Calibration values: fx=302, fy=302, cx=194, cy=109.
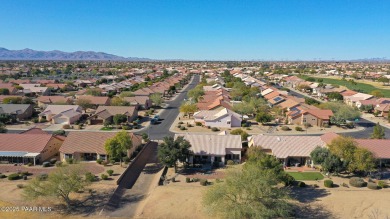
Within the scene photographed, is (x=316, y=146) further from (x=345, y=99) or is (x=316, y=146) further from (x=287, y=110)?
(x=345, y=99)

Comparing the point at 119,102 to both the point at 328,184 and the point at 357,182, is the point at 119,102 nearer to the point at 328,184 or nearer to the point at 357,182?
the point at 328,184

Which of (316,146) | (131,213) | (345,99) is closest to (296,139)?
(316,146)

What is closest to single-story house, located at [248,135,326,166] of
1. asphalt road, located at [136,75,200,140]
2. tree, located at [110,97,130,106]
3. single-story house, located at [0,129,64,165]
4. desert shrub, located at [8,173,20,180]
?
asphalt road, located at [136,75,200,140]

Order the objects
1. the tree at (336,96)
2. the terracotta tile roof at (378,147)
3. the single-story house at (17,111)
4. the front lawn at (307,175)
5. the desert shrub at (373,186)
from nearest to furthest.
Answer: the desert shrub at (373,186)
the front lawn at (307,175)
the terracotta tile roof at (378,147)
the single-story house at (17,111)
the tree at (336,96)

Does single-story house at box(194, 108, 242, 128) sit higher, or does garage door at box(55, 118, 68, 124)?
single-story house at box(194, 108, 242, 128)

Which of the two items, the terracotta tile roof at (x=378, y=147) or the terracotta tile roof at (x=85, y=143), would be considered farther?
the terracotta tile roof at (x=85, y=143)

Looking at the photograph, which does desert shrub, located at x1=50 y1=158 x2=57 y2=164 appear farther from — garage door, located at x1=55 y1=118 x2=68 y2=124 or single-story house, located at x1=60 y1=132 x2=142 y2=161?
garage door, located at x1=55 y1=118 x2=68 y2=124

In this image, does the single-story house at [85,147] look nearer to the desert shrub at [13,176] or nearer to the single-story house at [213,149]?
the desert shrub at [13,176]

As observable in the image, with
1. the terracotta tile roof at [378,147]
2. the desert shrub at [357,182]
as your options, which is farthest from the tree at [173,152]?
the terracotta tile roof at [378,147]
